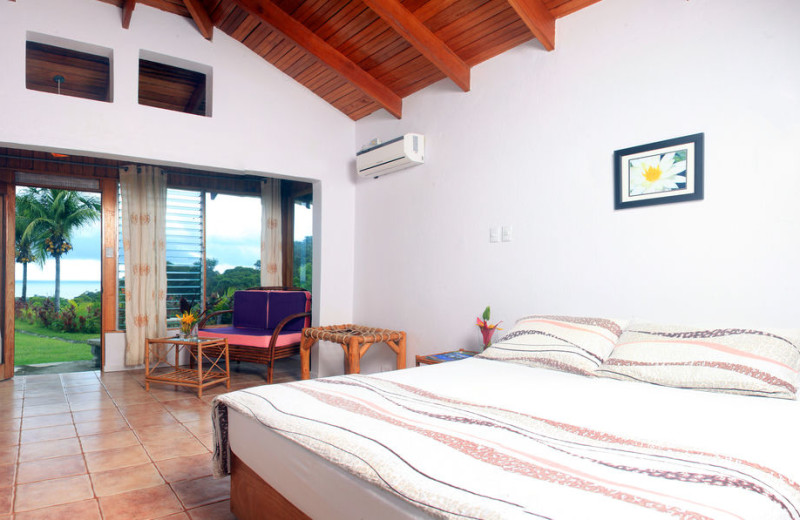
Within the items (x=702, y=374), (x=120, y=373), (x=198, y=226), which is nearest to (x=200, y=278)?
(x=198, y=226)

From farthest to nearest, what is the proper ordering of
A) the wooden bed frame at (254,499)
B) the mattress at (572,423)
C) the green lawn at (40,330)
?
the green lawn at (40,330), the wooden bed frame at (254,499), the mattress at (572,423)

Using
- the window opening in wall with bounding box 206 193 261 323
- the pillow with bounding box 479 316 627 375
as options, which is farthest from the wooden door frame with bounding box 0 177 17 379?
the pillow with bounding box 479 316 627 375

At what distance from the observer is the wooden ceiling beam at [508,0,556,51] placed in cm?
284

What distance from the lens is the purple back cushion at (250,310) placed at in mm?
5375

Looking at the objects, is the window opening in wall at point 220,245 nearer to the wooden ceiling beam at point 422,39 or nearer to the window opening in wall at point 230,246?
the window opening in wall at point 230,246

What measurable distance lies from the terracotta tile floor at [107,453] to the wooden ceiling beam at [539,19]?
3.06 metres

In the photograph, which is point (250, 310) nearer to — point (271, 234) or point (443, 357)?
point (271, 234)

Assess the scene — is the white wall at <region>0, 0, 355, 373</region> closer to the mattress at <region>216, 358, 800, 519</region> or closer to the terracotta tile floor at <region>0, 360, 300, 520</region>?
the terracotta tile floor at <region>0, 360, 300, 520</region>

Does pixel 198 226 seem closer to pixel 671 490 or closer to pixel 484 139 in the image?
pixel 484 139

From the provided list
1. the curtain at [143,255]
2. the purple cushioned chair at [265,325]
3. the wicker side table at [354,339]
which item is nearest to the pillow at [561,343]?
the wicker side table at [354,339]

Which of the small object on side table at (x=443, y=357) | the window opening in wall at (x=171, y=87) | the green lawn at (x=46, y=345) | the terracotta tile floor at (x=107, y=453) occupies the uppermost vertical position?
the window opening in wall at (x=171, y=87)

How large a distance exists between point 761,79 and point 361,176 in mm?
3304

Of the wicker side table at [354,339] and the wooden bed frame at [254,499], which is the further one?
the wicker side table at [354,339]

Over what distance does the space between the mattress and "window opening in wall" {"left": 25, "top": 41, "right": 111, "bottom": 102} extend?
381 cm
